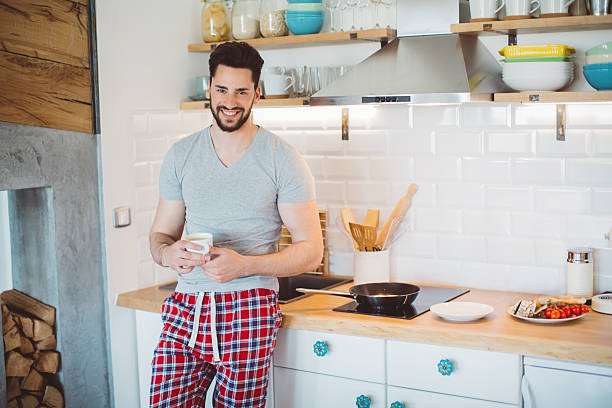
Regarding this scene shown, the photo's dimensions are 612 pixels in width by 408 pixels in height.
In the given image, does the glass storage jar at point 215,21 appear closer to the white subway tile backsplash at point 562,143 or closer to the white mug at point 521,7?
the white mug at point 521,7

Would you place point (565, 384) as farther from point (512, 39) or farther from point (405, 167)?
point (512, 39)

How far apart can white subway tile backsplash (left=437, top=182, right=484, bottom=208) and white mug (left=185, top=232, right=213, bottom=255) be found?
1.18 meters

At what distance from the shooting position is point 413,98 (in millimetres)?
2623

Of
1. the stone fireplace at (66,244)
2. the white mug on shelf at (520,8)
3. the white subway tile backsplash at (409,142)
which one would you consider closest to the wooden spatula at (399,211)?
the white subway tile backsplash at (409,142)

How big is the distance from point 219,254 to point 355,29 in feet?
4.02

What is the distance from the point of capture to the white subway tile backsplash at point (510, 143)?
298 cm

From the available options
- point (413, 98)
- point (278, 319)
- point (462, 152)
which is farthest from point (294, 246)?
point (462, 152)

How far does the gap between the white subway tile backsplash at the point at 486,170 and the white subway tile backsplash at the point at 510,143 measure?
45mm

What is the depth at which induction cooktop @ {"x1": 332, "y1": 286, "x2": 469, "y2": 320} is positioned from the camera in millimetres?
2697

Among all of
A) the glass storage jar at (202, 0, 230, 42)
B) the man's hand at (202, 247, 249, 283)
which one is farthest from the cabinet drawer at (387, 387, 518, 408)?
the glass storage jar at (202, 0, 230, 42)

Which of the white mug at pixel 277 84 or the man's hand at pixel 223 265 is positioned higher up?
the white mug at pixel 277 84

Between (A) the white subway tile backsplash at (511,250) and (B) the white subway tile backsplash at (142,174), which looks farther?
(B) the white subway tile backsplash at (142,174)

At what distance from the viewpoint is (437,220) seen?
3.20 m

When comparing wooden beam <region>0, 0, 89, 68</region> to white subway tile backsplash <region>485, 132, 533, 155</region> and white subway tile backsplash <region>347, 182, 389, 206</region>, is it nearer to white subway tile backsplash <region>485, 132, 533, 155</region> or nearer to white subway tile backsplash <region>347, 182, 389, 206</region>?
white subway tile backsplash <region>347, 182, 389, 206</region>
